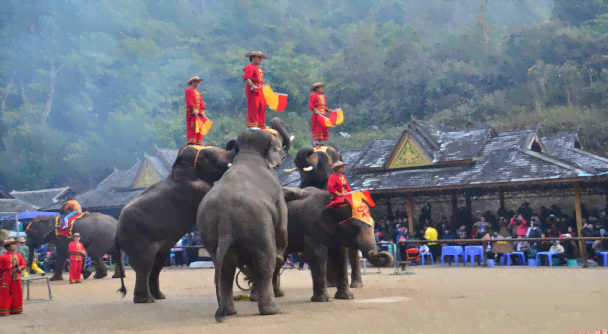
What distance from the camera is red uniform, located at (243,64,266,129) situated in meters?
9.05

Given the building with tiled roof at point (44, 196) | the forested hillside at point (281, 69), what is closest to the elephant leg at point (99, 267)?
the forested hillside at point (281, 69)

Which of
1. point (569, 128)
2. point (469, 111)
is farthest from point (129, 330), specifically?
point (469, 111)

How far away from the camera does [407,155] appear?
1980 centimetres

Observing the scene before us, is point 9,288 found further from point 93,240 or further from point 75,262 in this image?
point 93,240

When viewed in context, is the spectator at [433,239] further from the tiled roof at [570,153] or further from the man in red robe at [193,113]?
the man in red robe at [193,113]

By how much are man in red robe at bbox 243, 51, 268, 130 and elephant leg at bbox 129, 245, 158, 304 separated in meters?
2.56

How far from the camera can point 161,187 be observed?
31.8 ft

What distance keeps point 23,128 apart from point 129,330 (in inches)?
1881

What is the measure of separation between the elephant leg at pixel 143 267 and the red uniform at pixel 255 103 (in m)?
2.56

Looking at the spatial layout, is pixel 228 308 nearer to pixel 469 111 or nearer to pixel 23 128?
pixel 469 111

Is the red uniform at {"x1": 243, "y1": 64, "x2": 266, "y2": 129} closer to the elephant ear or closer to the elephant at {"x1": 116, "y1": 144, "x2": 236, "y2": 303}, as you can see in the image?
the elephant at {"x1": 116, "y1": 144, "x2": 236, "y2": 303}

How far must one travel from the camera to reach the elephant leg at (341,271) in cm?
910

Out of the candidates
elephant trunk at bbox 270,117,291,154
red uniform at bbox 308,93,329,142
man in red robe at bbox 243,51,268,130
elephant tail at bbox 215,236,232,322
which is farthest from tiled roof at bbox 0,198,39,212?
elephant tail at bbox 215,236,232,322

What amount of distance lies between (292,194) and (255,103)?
1.49 m
